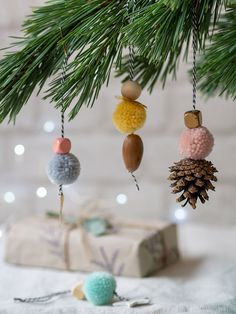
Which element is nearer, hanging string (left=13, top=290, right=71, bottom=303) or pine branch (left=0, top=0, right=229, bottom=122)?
pine branch (left=0, top=0, right=229, bottom=122)

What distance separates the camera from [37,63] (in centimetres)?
49

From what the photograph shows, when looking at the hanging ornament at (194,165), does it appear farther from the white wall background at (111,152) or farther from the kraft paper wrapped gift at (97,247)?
the white wall background at (111,152)

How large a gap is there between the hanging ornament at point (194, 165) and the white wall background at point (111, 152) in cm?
61

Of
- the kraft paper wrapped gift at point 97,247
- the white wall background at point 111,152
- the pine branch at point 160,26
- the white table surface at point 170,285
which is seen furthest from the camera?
the white wall background at point 111,152

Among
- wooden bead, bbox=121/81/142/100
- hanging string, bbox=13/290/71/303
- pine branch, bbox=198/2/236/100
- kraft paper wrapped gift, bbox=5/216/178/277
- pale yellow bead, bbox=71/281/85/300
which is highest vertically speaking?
pine branch, bbox=198/2/236/100

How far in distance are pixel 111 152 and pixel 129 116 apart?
68cm

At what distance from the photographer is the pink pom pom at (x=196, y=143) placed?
0.48m

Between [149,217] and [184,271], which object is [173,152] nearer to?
[149,217]

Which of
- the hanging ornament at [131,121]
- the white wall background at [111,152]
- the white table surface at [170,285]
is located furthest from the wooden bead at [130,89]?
the white wall background at [111,152]

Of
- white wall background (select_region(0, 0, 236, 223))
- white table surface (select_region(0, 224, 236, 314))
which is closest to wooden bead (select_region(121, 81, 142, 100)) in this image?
white table surface (select_region(0, 224, 236, 314))

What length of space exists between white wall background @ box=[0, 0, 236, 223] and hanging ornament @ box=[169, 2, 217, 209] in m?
0.61

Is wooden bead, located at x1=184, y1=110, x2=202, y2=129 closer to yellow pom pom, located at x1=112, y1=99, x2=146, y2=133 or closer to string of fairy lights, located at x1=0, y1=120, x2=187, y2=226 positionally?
yellow pom pom, located at x1=112, y1=99, x2=146, y2=133

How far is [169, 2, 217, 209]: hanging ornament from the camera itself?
470 millimetres

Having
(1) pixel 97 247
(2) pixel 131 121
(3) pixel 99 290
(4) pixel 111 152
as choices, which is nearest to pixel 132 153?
(2) pixel 131 121
